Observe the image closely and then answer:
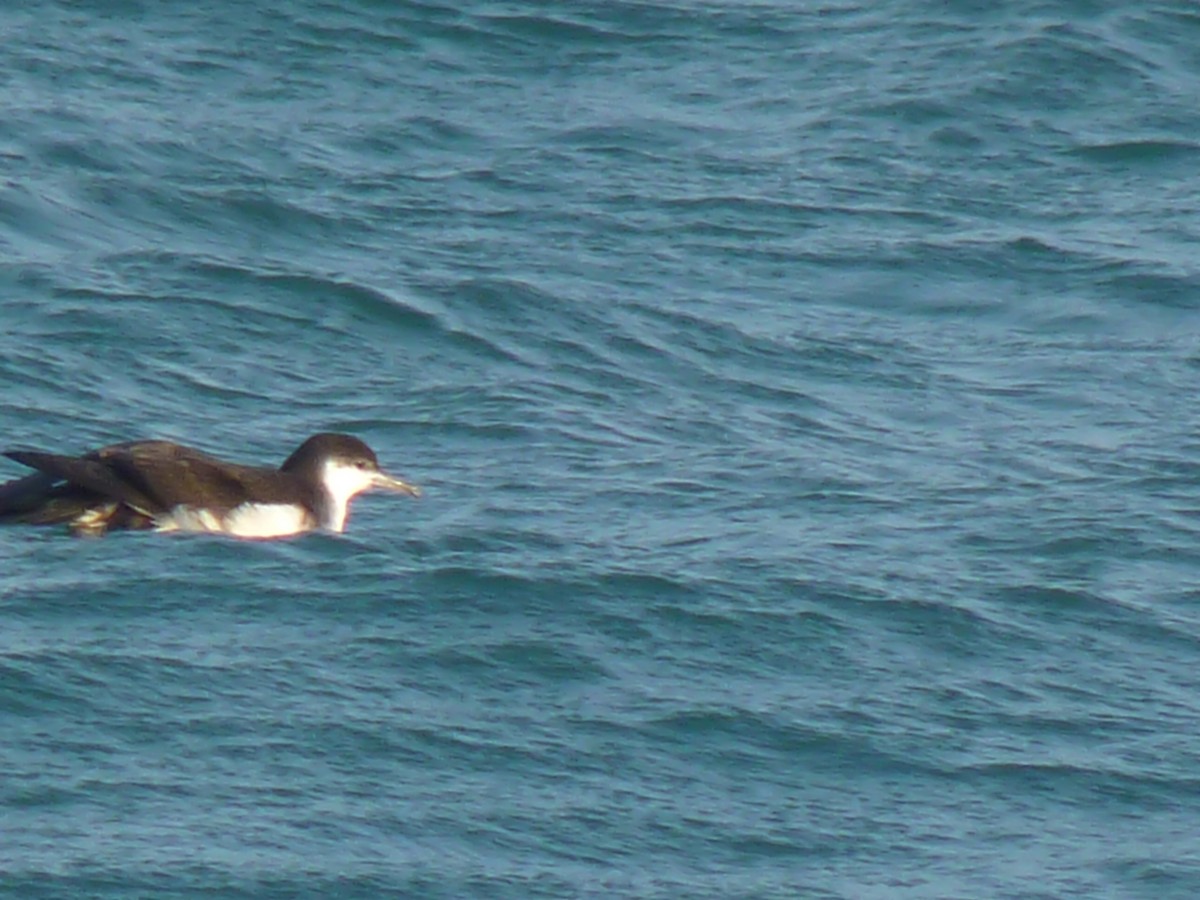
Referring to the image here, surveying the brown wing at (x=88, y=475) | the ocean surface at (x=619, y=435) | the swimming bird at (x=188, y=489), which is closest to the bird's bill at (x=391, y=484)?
the swimming bird at (x=188, y=489)

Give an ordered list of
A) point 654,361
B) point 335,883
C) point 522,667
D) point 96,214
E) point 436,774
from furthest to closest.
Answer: point 96,214
point 654,361
point 522,667
point 436,774
point 335,883

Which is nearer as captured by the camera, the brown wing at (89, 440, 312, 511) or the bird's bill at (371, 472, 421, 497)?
the brown wing at (89, 440, 312, 511)

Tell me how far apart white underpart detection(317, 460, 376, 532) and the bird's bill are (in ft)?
0.06

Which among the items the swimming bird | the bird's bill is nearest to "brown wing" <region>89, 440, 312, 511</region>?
the swimming bird

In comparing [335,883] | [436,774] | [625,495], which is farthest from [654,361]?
[335,883]

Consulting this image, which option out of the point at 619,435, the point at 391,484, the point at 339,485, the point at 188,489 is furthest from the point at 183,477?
the point at 619,435

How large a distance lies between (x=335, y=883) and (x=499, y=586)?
2677 mm

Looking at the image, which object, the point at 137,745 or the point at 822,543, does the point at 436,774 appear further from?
the point at 822,543

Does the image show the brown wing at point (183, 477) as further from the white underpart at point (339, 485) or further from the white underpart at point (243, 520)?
the white underpart at point (339, 485)

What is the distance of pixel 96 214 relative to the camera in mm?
15062

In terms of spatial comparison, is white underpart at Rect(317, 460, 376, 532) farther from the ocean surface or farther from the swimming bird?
the ocean surface

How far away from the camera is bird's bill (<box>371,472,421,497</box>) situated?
11492 mm

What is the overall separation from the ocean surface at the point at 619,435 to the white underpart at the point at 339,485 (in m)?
0.14

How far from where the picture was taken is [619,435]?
1282 centimetres
